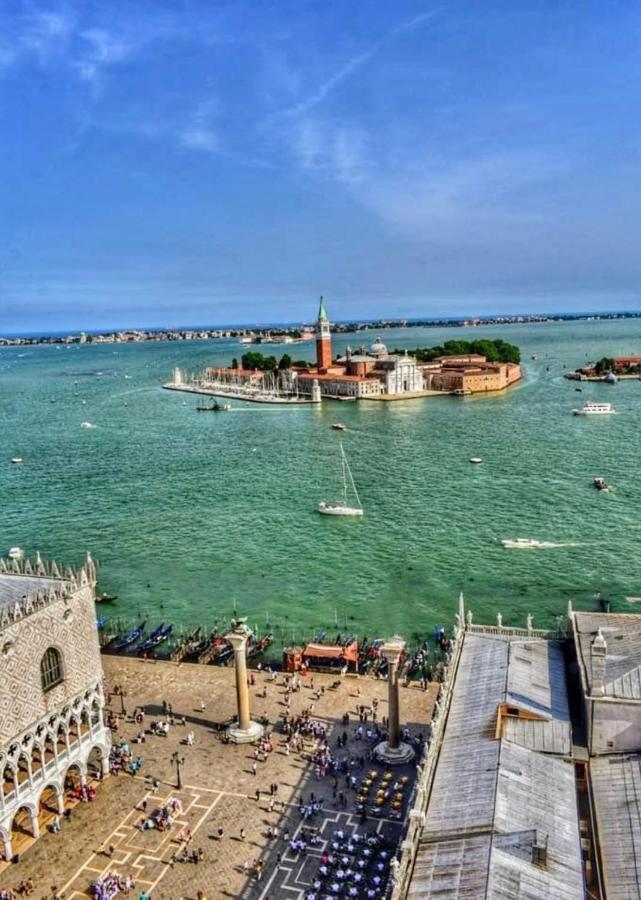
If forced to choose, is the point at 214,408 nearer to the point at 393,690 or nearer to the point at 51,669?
the point at 51,669

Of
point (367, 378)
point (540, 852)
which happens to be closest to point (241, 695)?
point (540, 852)

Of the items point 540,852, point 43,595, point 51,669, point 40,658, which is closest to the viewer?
point 540,852

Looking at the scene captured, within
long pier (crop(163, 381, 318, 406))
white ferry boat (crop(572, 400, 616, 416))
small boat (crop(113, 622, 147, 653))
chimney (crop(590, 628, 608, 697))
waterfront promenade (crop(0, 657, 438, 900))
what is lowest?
waterfront promenade (crop(0, 657, 438, 900))

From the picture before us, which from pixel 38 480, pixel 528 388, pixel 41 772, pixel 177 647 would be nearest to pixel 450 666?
pixel 41 772

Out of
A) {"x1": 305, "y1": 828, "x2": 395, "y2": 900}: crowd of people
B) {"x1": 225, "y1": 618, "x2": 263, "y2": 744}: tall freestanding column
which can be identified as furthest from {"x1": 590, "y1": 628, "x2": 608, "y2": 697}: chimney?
{"x1": 225, "y1": 618, "x2": 263, "y2": 744}: tall freestanding column

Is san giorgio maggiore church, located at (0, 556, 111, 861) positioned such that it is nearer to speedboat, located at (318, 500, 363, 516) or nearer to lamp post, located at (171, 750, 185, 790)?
lamp post, located at (171, 750, 185, 790)

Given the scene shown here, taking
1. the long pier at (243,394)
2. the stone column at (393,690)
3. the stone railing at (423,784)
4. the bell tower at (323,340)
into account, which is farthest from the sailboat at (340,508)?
the bell tower at (323,340)
